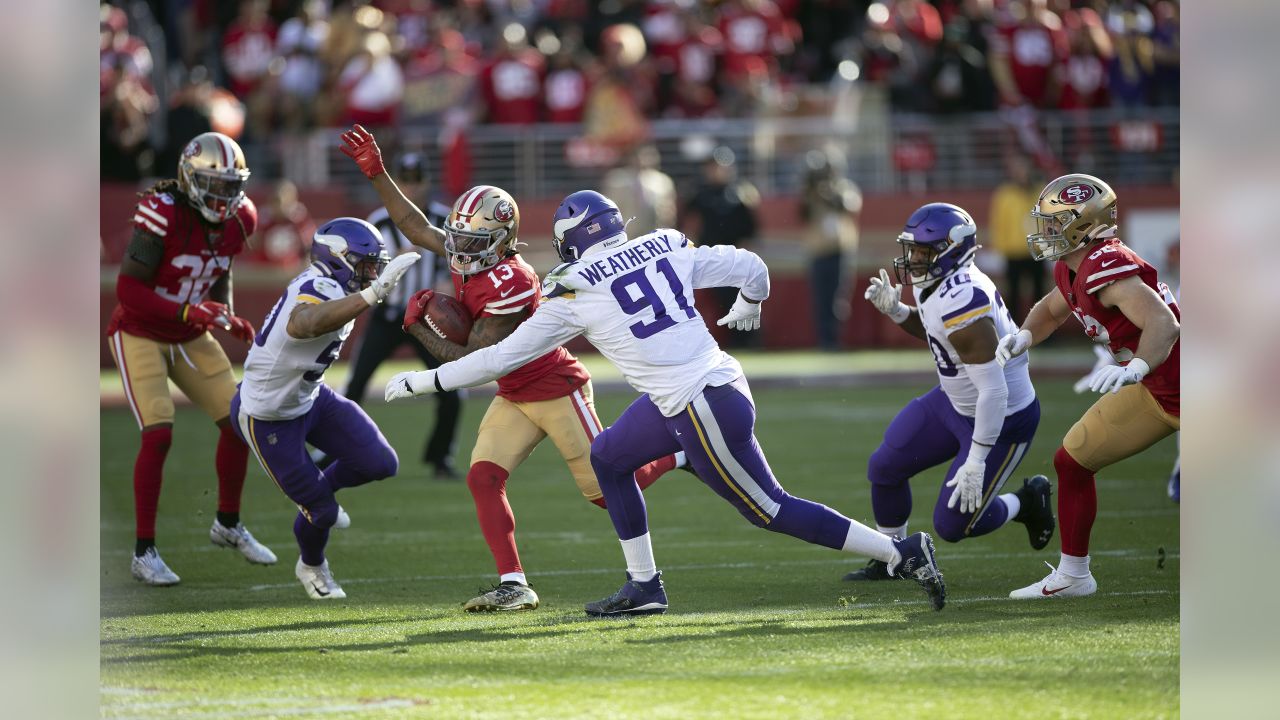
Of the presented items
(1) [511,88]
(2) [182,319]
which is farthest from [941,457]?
(1) [511,88]

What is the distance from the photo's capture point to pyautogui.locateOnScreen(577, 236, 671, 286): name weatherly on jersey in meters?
5.91

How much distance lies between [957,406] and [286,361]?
2.72 m

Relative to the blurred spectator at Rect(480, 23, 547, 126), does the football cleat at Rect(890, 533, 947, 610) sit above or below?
below

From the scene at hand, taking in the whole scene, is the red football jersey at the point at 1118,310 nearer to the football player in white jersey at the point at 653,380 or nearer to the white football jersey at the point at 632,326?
the football player in white jersey at the point at 653,380

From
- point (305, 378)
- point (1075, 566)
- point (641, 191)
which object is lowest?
point (1075, 566)

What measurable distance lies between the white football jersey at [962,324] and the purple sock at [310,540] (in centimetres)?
255

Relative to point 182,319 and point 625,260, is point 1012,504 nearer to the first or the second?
point 625,260

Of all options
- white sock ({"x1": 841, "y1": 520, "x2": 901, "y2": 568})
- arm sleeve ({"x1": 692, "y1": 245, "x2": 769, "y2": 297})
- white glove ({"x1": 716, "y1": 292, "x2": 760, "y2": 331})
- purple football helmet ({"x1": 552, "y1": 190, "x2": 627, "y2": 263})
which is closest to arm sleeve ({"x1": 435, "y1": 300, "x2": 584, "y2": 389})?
purple football helmet ({"x1": 552, "y1": 190, "x2": 627, "y2": 263})

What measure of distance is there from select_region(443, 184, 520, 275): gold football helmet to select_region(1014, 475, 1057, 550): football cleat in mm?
2436

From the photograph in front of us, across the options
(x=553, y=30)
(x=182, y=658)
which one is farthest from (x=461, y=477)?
(x=553, y=30)

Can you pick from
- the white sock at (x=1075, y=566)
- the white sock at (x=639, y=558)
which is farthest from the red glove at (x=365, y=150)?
the white sock at (x=1075, y=566)

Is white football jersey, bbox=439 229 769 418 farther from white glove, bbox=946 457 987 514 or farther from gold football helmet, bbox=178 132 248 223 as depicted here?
gold football helmet, bbox=178 132 248 223

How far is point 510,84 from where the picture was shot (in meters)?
17.2
